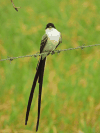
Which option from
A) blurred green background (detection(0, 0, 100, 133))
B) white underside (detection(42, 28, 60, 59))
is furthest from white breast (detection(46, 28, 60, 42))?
blurred green background (detection(0, 0, 100, 133))

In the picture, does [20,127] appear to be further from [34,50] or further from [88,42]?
[88,42]

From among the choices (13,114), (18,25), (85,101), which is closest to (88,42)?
(18,25)

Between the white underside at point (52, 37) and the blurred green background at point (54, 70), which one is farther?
the blurred green background at point (54, 70)

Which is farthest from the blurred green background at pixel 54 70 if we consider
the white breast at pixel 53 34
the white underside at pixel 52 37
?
the white breast at pixel 53 34

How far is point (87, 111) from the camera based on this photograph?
4547 millimetres

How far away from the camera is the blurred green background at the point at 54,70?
4.43 meters

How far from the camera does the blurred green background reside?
14.5ft

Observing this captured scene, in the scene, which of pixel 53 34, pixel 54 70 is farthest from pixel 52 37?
pixel 54 70

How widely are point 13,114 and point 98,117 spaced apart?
5.83 ft

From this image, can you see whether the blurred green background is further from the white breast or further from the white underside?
the white breast

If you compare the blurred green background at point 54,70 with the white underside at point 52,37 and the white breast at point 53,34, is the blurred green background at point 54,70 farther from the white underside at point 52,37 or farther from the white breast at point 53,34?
the white breast at point 53,34

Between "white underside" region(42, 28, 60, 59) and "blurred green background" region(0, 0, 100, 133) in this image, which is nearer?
"white underside" region(42, 28, 60, 59)

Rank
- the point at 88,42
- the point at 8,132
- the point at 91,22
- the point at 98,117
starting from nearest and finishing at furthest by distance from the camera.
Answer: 1. the point at 8,132
2. the point at 98,117
3. the point at 88,42
4. the point at 91,22

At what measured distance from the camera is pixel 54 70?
5789mm
